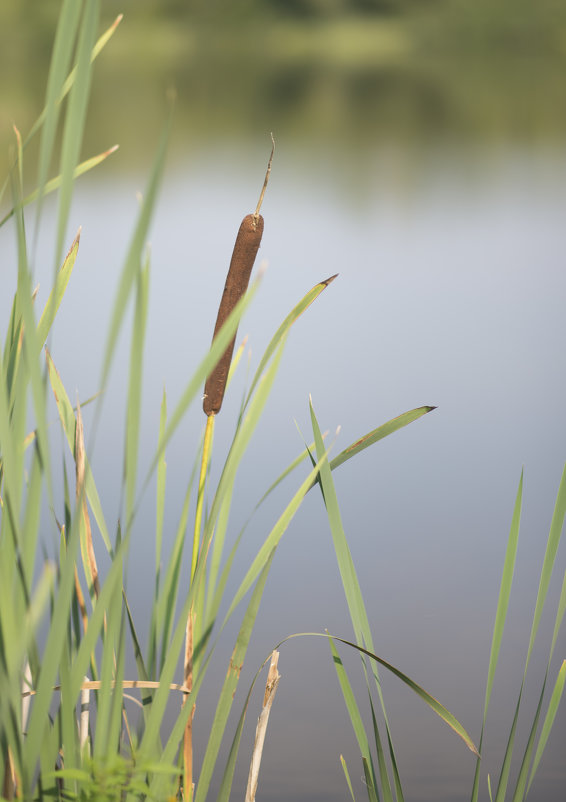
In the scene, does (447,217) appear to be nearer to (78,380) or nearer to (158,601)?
(78,380)

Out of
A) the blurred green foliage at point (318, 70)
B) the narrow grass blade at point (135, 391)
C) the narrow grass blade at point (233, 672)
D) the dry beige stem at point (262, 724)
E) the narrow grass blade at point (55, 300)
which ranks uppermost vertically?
the blurred green foliage at point (318, 70)

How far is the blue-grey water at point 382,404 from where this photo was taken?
0.90 meters

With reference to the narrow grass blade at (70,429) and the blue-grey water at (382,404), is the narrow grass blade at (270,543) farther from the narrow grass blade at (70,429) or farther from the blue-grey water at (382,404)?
the blue-grey water at (382,404)

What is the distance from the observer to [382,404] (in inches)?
54.1

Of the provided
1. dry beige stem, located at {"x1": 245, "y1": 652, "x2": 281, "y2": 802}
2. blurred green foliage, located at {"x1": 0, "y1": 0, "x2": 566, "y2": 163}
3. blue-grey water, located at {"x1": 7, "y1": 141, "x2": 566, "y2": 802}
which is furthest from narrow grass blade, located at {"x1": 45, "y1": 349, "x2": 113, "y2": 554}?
blurred green foliage, located at {"x1": 0, "y1": 0, "x2": 566, "y2": 163}

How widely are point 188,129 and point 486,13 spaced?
3.14 feet

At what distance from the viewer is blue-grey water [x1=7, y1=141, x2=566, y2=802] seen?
896 millimetres

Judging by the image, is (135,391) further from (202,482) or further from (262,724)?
(262,724)

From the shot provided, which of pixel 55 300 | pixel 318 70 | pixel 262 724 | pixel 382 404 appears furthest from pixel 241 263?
pixel 318 70

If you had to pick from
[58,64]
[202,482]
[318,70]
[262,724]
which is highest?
[318,70]

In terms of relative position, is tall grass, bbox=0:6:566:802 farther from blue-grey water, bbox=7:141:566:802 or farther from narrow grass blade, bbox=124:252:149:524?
blue-grey water, bbox=7:141:566:802

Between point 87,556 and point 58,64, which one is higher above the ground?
point 58,64

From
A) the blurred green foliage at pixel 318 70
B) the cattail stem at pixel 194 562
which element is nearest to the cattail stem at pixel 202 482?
→ the cattail stem at pixel 194 562

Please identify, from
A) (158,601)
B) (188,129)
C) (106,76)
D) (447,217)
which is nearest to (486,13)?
(447,217)
